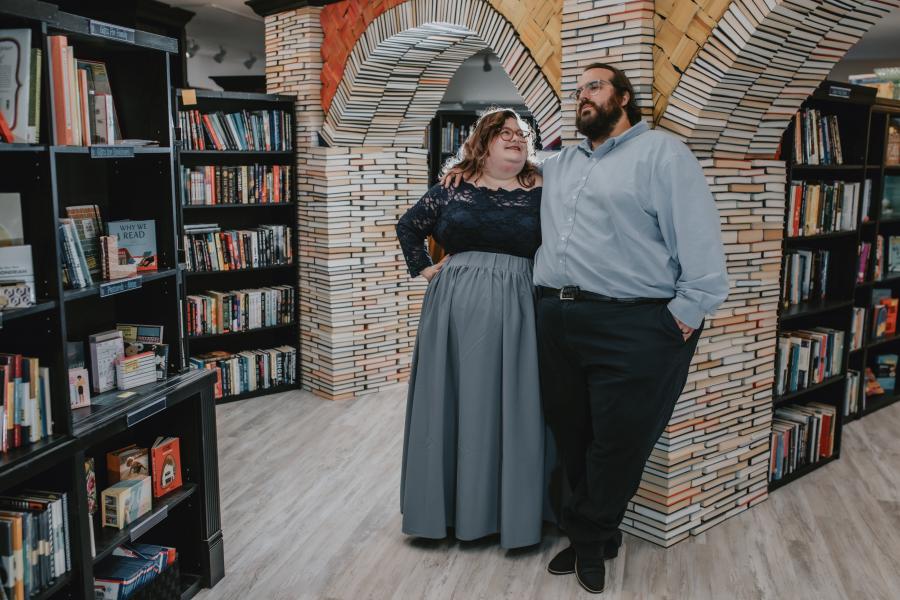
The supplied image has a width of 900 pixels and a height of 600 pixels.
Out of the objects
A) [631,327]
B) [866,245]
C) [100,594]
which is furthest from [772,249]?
[100,594]

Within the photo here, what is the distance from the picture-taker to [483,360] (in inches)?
116

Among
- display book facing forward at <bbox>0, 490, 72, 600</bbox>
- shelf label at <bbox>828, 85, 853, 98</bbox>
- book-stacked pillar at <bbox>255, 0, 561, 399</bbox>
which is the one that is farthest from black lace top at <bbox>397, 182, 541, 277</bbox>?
book-stacked pillar at <bbox>255, 0, 561, 399</bbox>

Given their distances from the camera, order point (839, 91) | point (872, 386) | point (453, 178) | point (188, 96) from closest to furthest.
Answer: point (453, 178)
point (839, 91)
point (188, 96)
point (872, 386)

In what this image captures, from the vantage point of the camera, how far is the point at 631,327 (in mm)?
2543

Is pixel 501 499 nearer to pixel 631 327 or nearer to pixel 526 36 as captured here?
pixel 631 327

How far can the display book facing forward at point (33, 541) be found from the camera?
1.90 metres

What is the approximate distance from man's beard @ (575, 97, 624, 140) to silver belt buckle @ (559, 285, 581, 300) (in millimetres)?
538

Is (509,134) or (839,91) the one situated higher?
(839,91)

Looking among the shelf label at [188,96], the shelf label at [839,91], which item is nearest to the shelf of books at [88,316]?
the shelf label at [188,96]

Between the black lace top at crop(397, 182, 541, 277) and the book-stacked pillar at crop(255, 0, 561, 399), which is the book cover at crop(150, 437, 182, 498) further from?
the book-stacked pillar at crop(255, 0, 561, 399)

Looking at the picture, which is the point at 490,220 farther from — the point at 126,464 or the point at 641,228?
the point at 126,464

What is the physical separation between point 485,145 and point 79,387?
5.36 feet

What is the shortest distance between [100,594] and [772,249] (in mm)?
2824

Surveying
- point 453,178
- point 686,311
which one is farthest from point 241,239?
point 686,311
